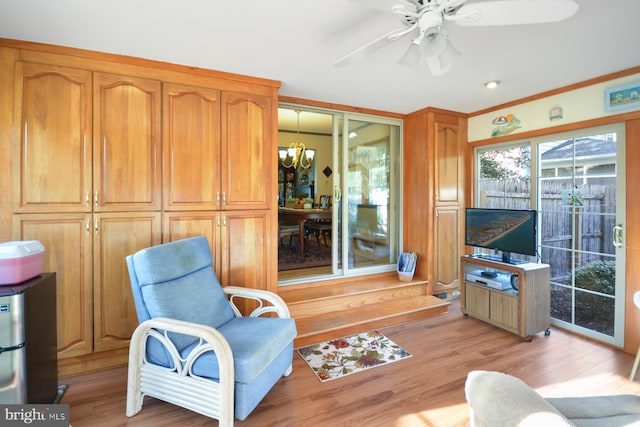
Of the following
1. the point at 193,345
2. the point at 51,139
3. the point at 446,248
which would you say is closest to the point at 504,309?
the point at 446,248

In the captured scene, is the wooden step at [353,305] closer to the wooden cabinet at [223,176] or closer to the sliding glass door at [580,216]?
the wooden cabinet at [223,176]

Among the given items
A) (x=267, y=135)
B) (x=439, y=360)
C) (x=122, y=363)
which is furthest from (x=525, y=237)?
(x=122, y=363)

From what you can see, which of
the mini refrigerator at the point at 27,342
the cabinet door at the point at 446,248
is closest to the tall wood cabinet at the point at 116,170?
the mini refrigerator at the point at 27,342

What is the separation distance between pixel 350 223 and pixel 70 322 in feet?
9.33

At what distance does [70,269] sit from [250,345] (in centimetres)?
154

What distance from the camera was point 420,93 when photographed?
10.4 ft

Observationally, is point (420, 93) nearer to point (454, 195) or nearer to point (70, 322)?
point (454, 195)

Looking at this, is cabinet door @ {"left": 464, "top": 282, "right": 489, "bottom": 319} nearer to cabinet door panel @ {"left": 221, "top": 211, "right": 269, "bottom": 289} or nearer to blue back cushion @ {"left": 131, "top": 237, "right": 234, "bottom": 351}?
cabinet door panel @ {"left": 221, "top": 211, "right": 269, "bottom": 289}

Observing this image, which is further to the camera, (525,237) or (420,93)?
(420,93)

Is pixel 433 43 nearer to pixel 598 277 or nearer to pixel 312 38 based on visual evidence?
pixel 312 38

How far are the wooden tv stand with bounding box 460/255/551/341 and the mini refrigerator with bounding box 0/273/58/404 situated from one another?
365 cm

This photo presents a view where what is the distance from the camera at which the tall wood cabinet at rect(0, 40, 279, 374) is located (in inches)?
83.9

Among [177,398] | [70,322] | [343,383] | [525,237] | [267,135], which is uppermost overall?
[267,135]

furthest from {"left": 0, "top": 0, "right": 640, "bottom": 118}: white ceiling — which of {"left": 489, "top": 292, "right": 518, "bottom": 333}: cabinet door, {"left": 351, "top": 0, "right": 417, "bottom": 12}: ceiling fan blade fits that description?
{"left": 489, "top": 292, "right": 518, "bottom": 333}: cabinet door
